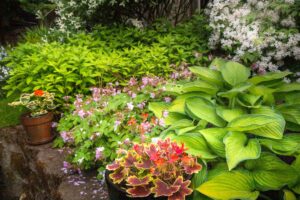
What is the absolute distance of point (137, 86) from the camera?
12.2 ft

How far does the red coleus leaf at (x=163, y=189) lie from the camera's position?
1820 millimetres

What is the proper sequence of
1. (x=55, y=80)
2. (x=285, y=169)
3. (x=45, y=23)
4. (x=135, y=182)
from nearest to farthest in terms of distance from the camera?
(x=135, y=182)
(x=285, y=169)
(x=55, y=80)
(x=45, y=23)

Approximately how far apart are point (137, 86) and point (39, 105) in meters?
1.09

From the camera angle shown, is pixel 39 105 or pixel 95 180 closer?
pixel 95 180

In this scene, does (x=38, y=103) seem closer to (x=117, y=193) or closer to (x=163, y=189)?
(x=117, y=193)

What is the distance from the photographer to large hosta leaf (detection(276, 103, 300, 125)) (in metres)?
2.59

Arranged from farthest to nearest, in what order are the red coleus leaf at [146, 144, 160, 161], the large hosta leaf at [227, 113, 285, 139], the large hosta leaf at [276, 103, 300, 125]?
the large hosta leaf at [276, 103, 300, 125] → the large hosta leaf at [227, 113, 285, 139] → the red coleus leaf at [146, 144, 160, 161]

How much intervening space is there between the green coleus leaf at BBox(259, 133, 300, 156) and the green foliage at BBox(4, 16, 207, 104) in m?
2.09

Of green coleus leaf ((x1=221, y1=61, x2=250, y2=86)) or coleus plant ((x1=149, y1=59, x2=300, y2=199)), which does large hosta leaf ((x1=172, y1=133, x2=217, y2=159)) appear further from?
green coleus leaf ((x1=221, y1=61, x2=250, y2=86))

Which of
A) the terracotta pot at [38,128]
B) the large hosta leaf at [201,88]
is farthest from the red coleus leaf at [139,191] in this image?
the terracotta pot at [38,128]

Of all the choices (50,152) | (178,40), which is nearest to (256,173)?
(50,152)

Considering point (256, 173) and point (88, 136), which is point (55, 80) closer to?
point (88, 136)

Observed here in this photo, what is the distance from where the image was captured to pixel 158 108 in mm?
3006

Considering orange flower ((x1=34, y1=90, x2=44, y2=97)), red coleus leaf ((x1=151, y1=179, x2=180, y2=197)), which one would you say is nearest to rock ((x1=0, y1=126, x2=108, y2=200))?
orange flower ((x1=34, y1=90, x2=44, y2=97))
